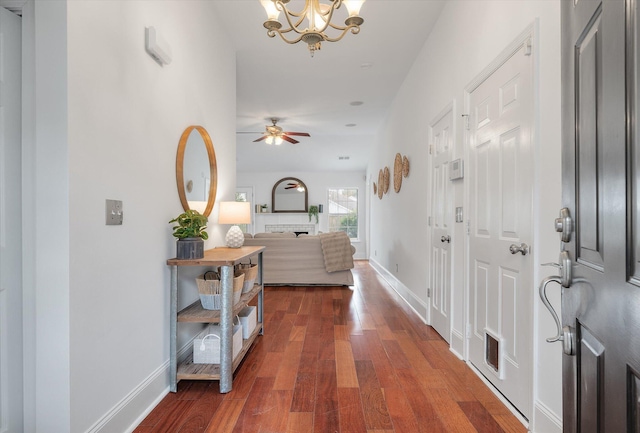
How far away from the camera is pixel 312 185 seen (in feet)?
34.0

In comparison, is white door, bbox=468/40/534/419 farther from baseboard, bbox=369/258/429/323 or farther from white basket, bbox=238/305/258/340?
white basket, bbox=238/305/258/340

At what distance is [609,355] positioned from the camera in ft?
2.10

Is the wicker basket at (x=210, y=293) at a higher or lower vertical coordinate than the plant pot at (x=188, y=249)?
lower

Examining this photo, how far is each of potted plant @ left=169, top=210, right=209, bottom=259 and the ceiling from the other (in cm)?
206

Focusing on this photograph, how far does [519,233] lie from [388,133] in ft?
14.4

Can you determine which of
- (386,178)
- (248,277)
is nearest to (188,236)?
(248,277)

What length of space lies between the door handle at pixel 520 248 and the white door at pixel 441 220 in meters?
1.05

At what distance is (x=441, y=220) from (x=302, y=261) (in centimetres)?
289

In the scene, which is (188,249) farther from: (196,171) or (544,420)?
(544,420)

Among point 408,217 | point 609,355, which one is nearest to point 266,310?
point 408,217

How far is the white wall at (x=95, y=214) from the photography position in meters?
1.43

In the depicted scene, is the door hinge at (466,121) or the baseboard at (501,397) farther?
the door hinge at (466,121)

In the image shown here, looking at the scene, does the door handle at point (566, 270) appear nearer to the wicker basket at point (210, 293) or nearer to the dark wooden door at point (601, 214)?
the dark wooden door at point (601, 214)

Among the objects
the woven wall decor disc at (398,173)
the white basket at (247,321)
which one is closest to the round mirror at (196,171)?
the white basket at (247,321)
